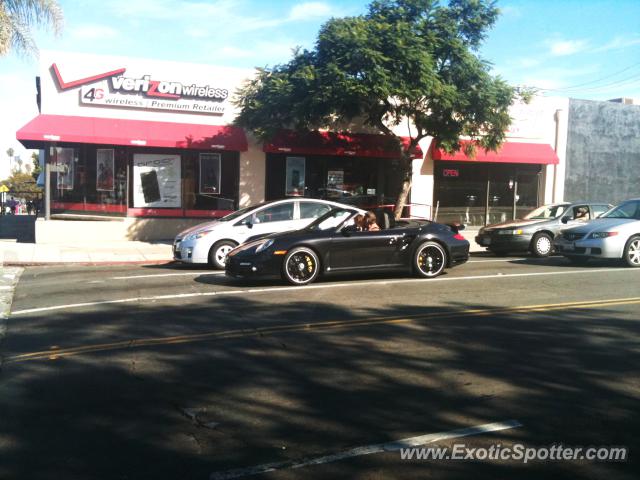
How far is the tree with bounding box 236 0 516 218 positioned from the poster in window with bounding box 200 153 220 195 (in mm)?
1898

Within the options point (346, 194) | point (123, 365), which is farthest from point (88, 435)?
point (346, 194)

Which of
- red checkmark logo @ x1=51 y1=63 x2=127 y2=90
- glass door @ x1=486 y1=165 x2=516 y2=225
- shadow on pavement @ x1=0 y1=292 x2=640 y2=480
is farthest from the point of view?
glass door @ x1=486 y1=165 x2=516 y2=225

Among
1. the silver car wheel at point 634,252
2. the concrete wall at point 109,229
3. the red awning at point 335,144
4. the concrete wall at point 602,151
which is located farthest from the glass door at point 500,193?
the concrete wall at point 109,229

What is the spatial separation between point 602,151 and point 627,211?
13016mm

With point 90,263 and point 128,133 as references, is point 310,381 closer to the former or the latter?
point 90,263

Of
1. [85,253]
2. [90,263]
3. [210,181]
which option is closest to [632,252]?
[90,263]

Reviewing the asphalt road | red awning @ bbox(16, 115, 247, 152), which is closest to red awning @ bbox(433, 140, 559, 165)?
red awning @ bbox(16, 115, 247, 152)

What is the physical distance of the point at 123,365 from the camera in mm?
6039

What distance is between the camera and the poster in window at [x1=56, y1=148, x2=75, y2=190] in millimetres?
19697

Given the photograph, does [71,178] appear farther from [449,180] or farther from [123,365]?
[123,365]

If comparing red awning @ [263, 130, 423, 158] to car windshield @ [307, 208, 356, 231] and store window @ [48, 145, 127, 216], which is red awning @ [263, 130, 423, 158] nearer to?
store window @ [48, 145, 127, 216]

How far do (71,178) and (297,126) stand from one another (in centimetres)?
758

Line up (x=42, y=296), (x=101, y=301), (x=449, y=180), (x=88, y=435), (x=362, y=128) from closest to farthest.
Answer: (x=88, y=435), (x=101, y=301), (x=42, y=296), (x=362, y=128), (x=449, y=180)

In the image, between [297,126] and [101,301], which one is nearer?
[101,301]
